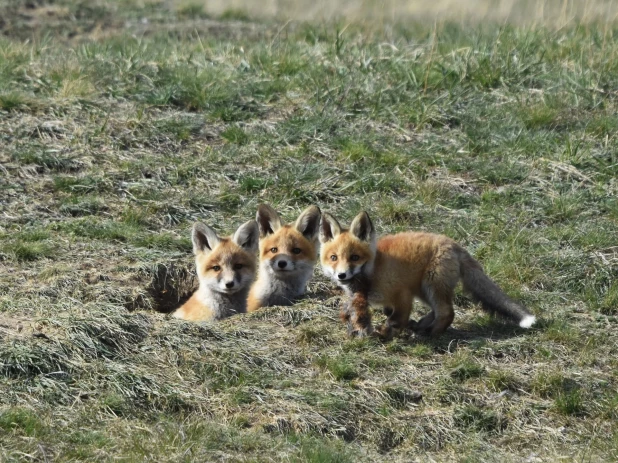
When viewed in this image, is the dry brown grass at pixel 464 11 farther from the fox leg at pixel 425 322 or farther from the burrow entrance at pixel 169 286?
the fox leg at pixel 425 322

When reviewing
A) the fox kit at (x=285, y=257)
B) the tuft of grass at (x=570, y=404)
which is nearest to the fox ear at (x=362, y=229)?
the fox kit at (x=285, y=257)

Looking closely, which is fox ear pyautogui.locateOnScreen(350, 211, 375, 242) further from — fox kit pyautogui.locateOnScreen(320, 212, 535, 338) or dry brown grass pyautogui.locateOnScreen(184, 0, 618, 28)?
dry brown grass pyautogui.locateOnScreen(184, 0, 618, 28)

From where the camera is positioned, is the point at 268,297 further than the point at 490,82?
No

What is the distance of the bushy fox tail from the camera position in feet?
23.3

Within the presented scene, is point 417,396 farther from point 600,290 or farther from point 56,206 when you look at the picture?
point 56,206

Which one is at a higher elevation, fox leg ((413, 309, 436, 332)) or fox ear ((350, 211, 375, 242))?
fox ear ((350, 211, 375, 242))

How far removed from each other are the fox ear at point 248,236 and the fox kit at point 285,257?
0.07m

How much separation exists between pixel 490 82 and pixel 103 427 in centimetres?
720

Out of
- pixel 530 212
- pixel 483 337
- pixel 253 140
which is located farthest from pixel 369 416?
pixel 253 140

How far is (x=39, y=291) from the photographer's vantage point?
7.32 meters

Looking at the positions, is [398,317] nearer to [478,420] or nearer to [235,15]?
[478,420]

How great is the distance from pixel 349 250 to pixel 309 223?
3.71 feet

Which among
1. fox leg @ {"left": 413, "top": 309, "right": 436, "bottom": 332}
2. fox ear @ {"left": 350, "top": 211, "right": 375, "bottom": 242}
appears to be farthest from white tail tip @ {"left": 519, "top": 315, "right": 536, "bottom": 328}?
fox ear @ {"left": 350, "top": 211, "right": 375, "bottom": 242}

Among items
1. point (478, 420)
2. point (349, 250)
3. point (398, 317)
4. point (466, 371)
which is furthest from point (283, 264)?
point (478, 420)
